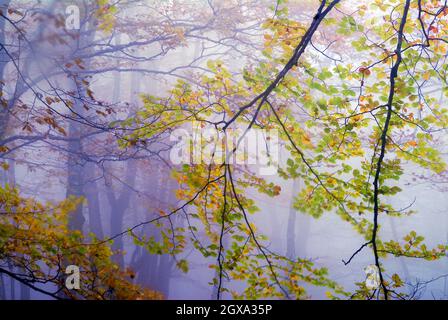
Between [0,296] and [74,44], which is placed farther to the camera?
[0,296]

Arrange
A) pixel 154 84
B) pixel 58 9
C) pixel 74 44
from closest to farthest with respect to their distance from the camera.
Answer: pixel 58 9 < pixel 74 44 < pixel 154 84

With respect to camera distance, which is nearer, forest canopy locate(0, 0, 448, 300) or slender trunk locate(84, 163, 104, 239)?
forest canopy locate(0, 0, 448, 300)

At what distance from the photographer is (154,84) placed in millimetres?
16797

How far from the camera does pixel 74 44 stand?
27.9 feet

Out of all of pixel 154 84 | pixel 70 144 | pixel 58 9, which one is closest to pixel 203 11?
pixel 58 9

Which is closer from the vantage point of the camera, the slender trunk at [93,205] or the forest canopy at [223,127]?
the forest canopy at [223,127]

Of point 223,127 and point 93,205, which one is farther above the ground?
point 93,205

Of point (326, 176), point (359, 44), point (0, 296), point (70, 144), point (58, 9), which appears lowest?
point (0, 296)

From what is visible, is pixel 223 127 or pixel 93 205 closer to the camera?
pixel 223 127
